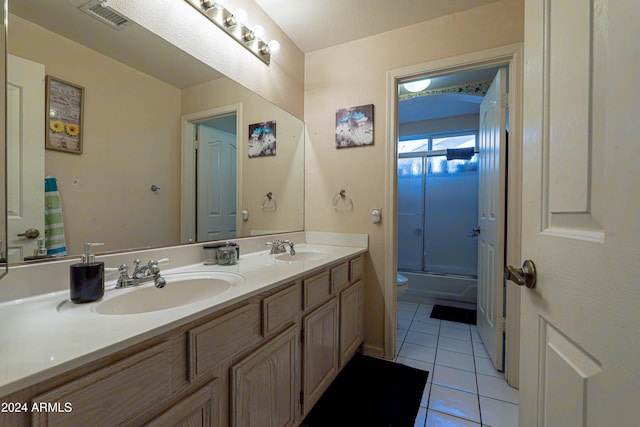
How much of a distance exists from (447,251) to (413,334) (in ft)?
5.90

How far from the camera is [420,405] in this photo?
1467 millimetres

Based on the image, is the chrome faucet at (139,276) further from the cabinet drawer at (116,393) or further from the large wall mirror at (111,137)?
the cabinet drawer at (116,393)

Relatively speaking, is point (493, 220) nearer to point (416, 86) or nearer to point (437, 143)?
point (416, 86)

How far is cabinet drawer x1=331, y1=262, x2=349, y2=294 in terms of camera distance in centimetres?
149

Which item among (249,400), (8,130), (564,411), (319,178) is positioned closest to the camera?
(564,411)

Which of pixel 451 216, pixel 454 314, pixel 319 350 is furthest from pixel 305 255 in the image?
pixel 451 216

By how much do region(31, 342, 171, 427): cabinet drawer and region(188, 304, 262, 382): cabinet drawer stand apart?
0.07 meters

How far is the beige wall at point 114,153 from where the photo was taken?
0.90 m

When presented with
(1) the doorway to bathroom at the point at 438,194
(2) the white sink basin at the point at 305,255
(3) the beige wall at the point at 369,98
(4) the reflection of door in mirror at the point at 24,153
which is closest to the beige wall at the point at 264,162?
(3) the beige wall at the point at 369,98

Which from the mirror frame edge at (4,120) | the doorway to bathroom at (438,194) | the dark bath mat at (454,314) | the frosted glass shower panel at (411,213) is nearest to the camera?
the mirror frame edge at (4,120)

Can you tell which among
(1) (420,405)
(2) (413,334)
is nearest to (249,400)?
(1) (420,405)

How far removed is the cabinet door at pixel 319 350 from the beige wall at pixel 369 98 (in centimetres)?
57

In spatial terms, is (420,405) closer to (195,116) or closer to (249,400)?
(249,400)

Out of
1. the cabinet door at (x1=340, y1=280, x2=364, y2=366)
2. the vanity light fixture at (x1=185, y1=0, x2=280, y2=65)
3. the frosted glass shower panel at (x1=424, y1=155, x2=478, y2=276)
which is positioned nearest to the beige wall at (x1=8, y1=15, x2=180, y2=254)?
the vanity light fixture at (x1=185, y1=0, x2=280, y2=65)
